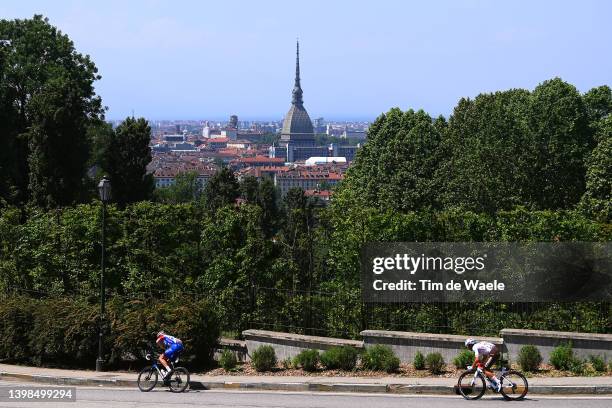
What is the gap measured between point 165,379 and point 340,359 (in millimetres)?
4107

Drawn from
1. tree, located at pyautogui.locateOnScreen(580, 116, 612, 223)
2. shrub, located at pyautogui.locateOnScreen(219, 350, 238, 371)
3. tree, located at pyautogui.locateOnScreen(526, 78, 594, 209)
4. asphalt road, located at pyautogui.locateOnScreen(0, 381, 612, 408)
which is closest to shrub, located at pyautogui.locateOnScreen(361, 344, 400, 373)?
asphalt road, located at pyautogui.locateOnScreen(0, 381, 612, 408)

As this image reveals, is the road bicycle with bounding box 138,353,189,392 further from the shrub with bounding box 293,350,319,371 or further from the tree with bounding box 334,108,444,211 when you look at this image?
the tree with bounding box 334,108,444,211

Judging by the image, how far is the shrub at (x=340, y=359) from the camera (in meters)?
25.0

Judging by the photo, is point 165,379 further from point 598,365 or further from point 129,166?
point 129,166

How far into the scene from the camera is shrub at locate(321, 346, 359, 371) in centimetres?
2505

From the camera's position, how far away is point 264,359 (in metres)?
25.7

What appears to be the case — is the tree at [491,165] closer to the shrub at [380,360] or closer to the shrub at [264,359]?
the shrub at [264,359]

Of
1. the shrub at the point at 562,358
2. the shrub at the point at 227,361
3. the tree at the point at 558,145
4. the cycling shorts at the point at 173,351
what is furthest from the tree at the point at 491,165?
A: the cycling shorts at the point at 173,351

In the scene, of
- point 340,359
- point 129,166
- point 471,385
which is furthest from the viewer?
point 129,166

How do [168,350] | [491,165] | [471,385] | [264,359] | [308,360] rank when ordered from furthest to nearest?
1. [491,165]
2. [264,359]
3. [308,360]
4. [168,350]
5. [471,385]

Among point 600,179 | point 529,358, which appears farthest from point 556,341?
point 600,179

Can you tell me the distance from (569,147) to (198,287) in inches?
1194

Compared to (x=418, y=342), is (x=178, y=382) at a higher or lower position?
lower

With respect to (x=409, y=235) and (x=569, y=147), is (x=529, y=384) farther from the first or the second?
(x=569, y=147)
